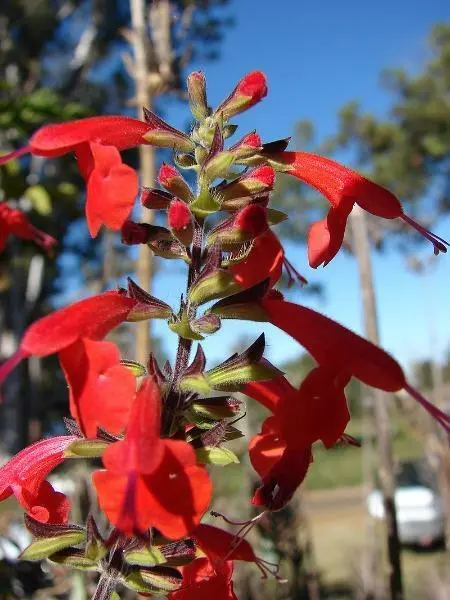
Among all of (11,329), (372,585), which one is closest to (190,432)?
(372,585)

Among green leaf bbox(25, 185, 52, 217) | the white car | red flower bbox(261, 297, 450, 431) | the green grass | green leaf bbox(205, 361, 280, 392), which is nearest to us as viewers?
red flower bbox(261, 297, 450, 431)

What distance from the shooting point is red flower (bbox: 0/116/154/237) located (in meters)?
0.82

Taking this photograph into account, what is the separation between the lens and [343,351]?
88 cm

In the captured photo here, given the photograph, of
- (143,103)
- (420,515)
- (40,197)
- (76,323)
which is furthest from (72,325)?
(420,515)

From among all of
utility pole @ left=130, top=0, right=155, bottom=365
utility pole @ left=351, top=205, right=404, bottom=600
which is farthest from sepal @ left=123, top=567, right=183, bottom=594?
utility pole @ left=130, top=0, right=155, bottom=365

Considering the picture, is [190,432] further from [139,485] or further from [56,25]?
[56,25]

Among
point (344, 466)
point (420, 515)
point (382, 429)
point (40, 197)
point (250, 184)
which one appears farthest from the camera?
point (344, 466)

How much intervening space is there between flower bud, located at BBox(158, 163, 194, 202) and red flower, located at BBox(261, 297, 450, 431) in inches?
8.9

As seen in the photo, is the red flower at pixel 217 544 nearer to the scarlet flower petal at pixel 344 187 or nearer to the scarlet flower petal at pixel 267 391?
the scarlet flower petal at pixel 267 391

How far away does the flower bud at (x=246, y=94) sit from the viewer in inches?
41.8

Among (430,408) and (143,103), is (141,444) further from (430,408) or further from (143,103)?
(143,103)

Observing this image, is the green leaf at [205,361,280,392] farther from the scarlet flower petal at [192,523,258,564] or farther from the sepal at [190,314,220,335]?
the scarlet flower petal at [192,523,258,564]

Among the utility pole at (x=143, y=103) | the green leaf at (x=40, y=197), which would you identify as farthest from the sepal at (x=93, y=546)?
the green leaf at (x=40, y=197)

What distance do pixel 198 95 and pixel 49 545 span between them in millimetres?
715
